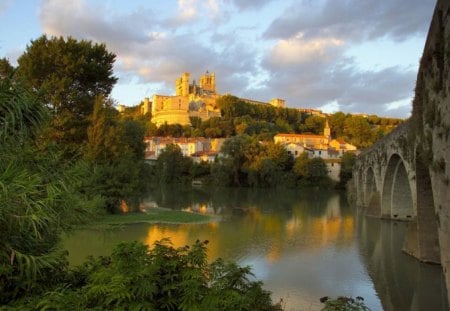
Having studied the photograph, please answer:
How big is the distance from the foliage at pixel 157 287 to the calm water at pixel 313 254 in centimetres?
281

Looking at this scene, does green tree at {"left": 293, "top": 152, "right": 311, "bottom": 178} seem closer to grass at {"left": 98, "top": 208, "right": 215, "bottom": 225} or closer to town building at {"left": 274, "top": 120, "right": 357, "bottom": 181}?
town building at {"left": 274, "top": 120, "right": 357, "bottom": 181}

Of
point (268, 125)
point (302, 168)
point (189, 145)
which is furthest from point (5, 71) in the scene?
point (268, 125)

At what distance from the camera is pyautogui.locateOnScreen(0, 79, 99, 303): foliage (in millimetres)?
5012

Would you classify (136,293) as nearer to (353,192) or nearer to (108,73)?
(108,73)

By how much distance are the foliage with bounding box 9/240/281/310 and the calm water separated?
2.81 meters

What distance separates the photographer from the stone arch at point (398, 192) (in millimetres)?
26311

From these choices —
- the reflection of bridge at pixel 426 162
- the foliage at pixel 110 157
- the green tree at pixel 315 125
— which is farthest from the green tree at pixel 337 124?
the foliage at pixel 110 157

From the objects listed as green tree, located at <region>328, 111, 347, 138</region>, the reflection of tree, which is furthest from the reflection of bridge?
green tree, located at <region>328, 111, 347, 138</region>

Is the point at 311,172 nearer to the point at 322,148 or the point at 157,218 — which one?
the point at 322,148

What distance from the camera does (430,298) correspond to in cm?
1227

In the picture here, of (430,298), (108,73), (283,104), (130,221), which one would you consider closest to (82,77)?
(108,73)

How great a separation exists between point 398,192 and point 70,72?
63.1 ft

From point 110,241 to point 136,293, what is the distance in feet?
42.6

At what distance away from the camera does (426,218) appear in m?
14.8
